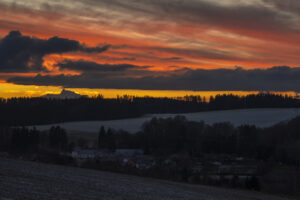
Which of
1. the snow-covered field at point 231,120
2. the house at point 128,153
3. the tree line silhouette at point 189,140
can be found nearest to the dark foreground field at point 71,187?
the house at point 128,153

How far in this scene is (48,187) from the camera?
22062 millimetres

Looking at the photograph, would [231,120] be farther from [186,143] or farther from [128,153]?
[128,153]

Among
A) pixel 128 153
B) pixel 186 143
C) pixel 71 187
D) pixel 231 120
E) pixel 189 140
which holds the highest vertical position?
pixel 71 187

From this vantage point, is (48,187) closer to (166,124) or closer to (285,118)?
(166,124)

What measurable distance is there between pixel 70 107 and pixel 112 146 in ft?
278

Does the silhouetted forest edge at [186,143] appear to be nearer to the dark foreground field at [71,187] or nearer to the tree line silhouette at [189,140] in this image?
the tree line silhouette at [189,140]

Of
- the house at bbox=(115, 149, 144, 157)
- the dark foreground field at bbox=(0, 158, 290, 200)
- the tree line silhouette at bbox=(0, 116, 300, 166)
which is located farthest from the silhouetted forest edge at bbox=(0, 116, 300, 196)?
the dark foreground field at bbox=(0, 158, 290, 200)

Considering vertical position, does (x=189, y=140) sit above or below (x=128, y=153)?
above

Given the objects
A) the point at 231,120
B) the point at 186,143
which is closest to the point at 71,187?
the point at 186,143

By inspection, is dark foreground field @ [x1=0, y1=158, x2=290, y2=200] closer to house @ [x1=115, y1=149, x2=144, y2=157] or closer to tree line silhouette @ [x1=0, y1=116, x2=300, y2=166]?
house @ [x1=115, y1=149, x2=144, y2=157]

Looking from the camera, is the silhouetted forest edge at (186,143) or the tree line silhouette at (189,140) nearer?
the silhouetted forest edge at (186,143)

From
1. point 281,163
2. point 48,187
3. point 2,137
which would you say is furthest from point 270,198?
point 2,137

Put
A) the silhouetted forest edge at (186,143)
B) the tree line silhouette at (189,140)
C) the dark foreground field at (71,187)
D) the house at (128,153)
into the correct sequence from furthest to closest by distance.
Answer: the tree line silhouette at (189,140), the house at (128,153), the silhouetted forest edge at (186,143), the dark foreground field at (71,187)

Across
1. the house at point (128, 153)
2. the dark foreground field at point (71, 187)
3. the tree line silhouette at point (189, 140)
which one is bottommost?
the house at point (128, 153)
